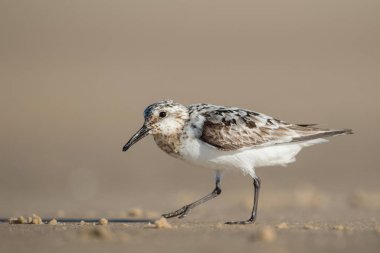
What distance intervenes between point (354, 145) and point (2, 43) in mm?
20136

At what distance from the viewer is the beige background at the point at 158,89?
16594mm

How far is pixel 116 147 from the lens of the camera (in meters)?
20.0

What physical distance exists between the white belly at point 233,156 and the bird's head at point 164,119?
0.26 m

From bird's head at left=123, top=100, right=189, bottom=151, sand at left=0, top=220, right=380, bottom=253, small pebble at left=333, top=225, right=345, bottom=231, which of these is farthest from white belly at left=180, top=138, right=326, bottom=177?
small pebble at left=333, top=225, right=345, bottom=231

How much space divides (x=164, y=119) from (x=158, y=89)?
55.9 feet

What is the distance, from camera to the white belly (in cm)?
1038

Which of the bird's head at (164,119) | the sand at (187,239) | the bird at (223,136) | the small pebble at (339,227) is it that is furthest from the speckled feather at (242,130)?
the small pebble at (339,227)

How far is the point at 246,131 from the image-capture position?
34.9ft

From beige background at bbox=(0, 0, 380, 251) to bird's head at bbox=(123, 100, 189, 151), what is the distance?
4.09 ft

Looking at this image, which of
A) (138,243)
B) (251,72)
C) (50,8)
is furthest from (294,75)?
(138,243)

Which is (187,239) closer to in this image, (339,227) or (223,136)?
(339,227)

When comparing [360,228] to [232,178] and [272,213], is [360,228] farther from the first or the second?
[232,178]

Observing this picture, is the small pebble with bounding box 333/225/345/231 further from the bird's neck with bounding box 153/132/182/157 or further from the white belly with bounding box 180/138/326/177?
the bird's neck with bounding box 153/132/182/157

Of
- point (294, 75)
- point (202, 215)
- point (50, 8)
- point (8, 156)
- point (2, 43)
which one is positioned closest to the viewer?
point (202, 215)
